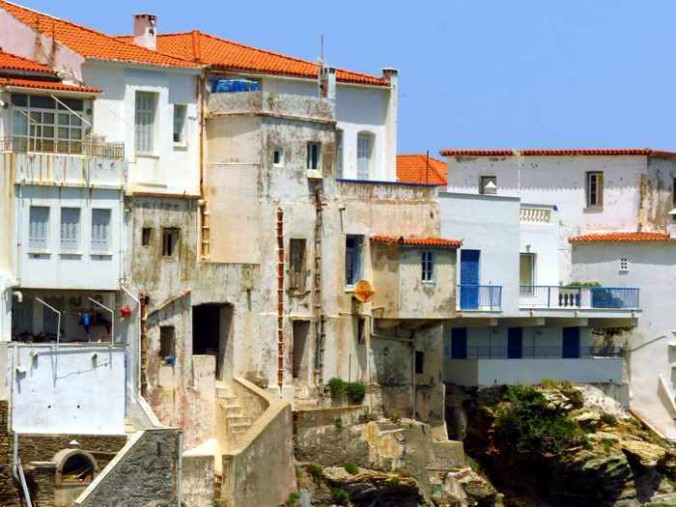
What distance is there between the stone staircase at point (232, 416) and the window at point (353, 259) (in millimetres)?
5607

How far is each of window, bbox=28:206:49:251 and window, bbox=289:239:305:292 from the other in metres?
8.26

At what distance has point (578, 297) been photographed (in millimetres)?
86812

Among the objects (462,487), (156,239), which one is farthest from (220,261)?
(462,487)

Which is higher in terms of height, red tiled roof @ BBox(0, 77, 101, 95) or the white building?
red tiled roof @ BBox(0, 77, 101, 95)

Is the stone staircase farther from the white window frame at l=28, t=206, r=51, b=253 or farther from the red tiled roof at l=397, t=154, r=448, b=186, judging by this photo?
the red tiled roof at l=397, t=154, r=448, b=186

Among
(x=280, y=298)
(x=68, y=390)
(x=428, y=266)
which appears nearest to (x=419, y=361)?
(x=428, y=266)

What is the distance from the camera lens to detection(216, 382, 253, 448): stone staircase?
73.9 meters

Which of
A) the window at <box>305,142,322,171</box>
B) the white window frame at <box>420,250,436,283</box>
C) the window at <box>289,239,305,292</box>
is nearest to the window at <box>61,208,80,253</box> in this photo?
the window at <box>289,239,305,292</box>

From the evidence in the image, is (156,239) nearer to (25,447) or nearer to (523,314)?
(25,447)

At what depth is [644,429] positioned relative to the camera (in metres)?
86.9

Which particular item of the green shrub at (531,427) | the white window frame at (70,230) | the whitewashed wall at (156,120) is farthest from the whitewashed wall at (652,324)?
the white window frame at (70,230)

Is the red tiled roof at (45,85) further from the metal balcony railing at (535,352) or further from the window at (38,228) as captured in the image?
the metal balcony railing at (535,352)

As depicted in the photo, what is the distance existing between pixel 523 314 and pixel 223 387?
12275 mm

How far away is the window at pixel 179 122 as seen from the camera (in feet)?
250
